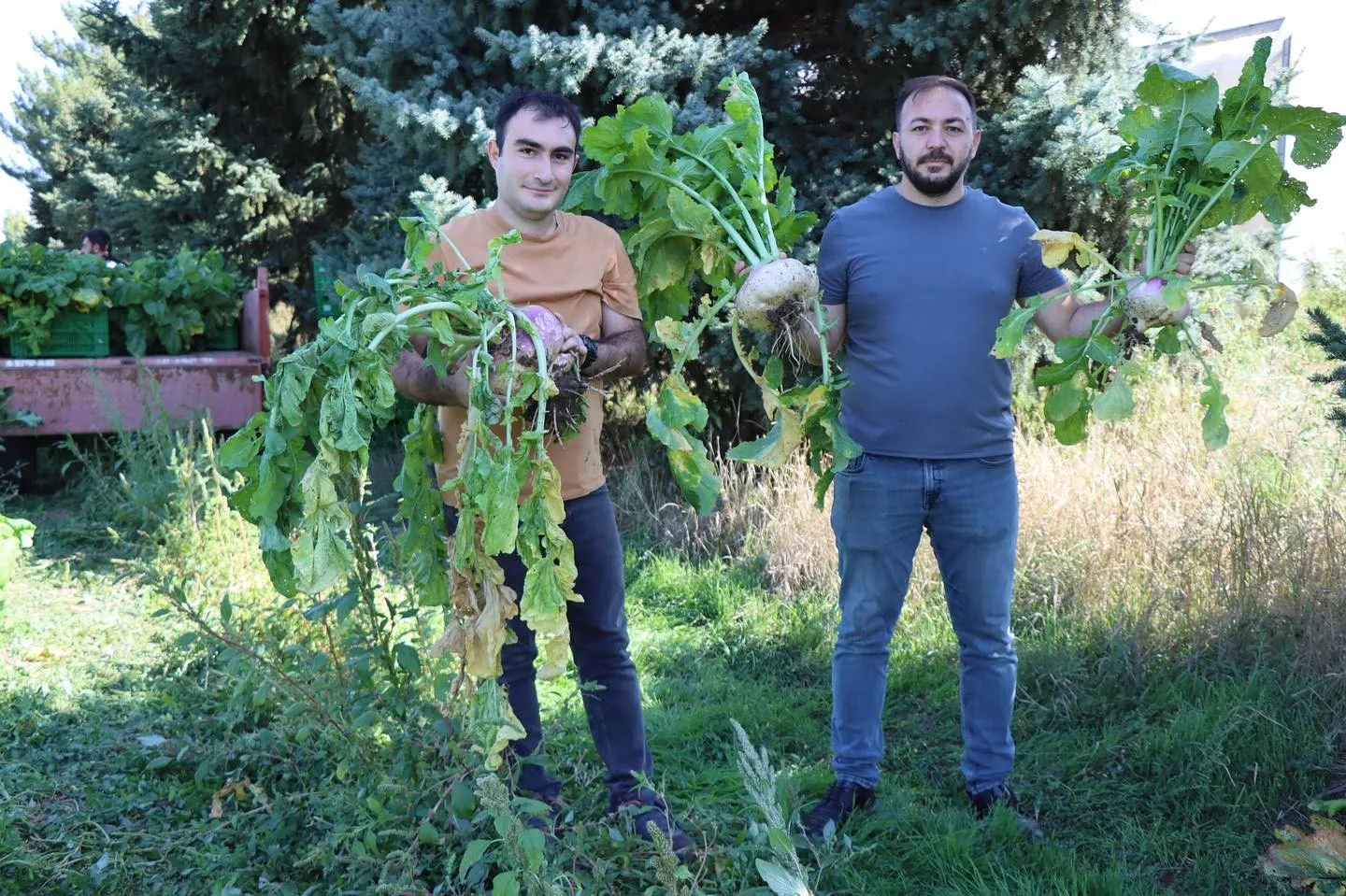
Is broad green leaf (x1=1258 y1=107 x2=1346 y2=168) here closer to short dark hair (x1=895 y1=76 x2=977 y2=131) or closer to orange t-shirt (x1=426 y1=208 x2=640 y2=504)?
short dark hair (x1=895 y1=76 x2=977 y2=131)

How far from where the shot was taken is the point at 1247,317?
7652 millimetres

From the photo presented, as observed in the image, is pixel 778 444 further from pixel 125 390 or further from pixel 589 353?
pixel 125 390

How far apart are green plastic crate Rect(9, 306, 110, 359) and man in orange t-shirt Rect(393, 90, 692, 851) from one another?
6111mm

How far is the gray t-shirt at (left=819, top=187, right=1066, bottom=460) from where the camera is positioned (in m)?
3.07

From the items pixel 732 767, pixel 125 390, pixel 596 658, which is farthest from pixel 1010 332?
pixel 125 390

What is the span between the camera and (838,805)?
3268mm

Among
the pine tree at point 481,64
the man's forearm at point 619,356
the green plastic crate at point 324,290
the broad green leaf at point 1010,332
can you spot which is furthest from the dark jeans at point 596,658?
the green plastic crate at point 324,290

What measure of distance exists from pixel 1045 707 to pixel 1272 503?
1.31 meters

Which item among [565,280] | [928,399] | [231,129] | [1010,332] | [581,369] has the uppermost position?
[231,129]

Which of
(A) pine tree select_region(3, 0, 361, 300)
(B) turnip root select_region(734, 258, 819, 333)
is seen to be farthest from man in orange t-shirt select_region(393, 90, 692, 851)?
(A) pine tree select_region(3, 0, 361, 300)

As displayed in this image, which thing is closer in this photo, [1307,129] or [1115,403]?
[1115,403]

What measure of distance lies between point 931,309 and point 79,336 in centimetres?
707

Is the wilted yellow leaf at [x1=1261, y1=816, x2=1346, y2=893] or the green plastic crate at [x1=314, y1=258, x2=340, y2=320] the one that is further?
the green plastic crate at [x1=314, y1=258, x2=340, y2=320]

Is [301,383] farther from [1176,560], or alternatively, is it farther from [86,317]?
[86,317]
